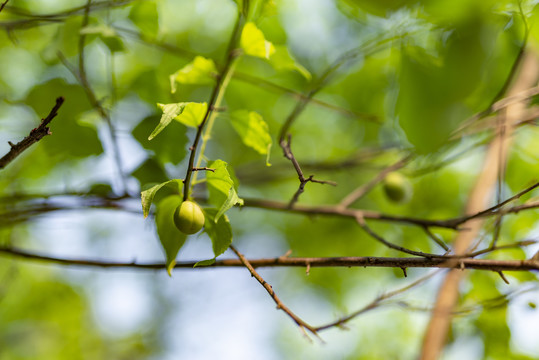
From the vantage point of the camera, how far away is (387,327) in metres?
3.45

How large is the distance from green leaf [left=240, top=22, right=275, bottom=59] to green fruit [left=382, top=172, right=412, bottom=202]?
103 cm

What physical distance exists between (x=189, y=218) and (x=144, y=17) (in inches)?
27.8

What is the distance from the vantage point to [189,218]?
813 millimetres

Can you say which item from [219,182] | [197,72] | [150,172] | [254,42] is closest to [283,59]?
[254,42]

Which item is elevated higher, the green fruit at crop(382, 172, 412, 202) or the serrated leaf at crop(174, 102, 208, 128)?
the serrated leaf at crop(174, 102, 208, 128)

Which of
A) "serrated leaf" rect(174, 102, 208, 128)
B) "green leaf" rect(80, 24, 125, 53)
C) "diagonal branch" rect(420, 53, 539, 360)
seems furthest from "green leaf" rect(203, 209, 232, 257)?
"diagonal branch" rect(420, 53, 539, 360)

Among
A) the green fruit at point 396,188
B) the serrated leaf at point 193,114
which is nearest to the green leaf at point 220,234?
the serrated leaf at point 193,114

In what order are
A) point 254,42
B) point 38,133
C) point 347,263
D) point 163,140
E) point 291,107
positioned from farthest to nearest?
point 291,107, point 163,140, point 254,42, point 347,263, point 38,133

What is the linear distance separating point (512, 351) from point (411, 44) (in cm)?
144

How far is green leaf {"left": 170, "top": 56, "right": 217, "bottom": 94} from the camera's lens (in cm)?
97

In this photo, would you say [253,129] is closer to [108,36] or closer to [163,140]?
[163,140]

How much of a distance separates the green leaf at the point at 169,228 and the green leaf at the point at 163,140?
20 cm

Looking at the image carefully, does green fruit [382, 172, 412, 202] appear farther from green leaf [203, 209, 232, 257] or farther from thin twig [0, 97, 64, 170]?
thin twig [0, 97, 64, 170]

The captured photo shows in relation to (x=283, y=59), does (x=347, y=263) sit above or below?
below
